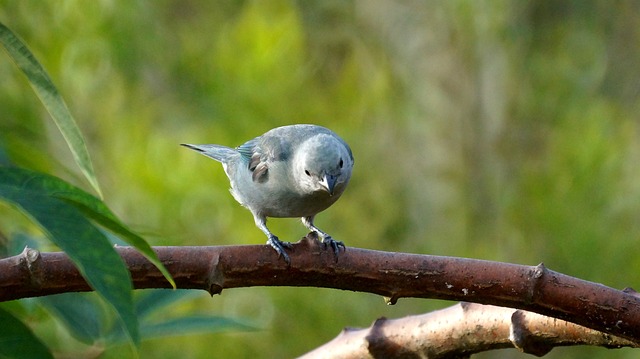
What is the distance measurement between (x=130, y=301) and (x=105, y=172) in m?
2.09

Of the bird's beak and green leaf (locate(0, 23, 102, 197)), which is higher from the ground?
the bird's beak

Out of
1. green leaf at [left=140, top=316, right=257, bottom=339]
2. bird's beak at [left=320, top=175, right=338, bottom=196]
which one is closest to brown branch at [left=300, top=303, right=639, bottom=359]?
green leaf at [left=140, top=316, right=257, bottom=339]

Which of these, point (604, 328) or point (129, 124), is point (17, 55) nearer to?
point (604, 328)

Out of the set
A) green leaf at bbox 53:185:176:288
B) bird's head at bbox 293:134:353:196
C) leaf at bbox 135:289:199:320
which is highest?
bird's head at bbox 293:134:353:196

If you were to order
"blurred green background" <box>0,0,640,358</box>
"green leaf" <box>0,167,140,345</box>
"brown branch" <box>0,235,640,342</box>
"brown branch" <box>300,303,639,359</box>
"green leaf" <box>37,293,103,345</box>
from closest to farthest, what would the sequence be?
"green leaf" <box>0,167,140,345</box> < "brown branch" <box>0,235,640,342</box> < "brown branch" <box>300,303,639,359</box> < "green leaf" <box>37,293,103,345</box> < "blurred green background" <box>0,0,640,358</box>

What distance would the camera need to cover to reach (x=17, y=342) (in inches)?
29.0

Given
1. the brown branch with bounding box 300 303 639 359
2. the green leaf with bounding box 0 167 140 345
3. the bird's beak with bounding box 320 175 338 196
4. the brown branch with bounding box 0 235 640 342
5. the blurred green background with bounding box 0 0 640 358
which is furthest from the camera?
the blurred green background with bounding box 0 0 640 358

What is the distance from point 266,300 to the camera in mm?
2596

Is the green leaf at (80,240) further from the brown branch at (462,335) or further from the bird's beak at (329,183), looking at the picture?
the bird's beak at (329,183)

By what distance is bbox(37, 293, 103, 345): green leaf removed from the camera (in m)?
1.34

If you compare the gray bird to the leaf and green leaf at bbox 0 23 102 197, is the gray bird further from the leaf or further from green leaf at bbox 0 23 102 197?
green leaf at bbox 0 23 102 197

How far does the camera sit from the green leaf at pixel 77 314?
1.34 metres

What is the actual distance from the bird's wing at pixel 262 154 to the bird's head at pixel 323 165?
9 centimetres

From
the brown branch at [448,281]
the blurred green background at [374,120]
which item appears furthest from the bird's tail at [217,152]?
the brown branch at [448,281]
